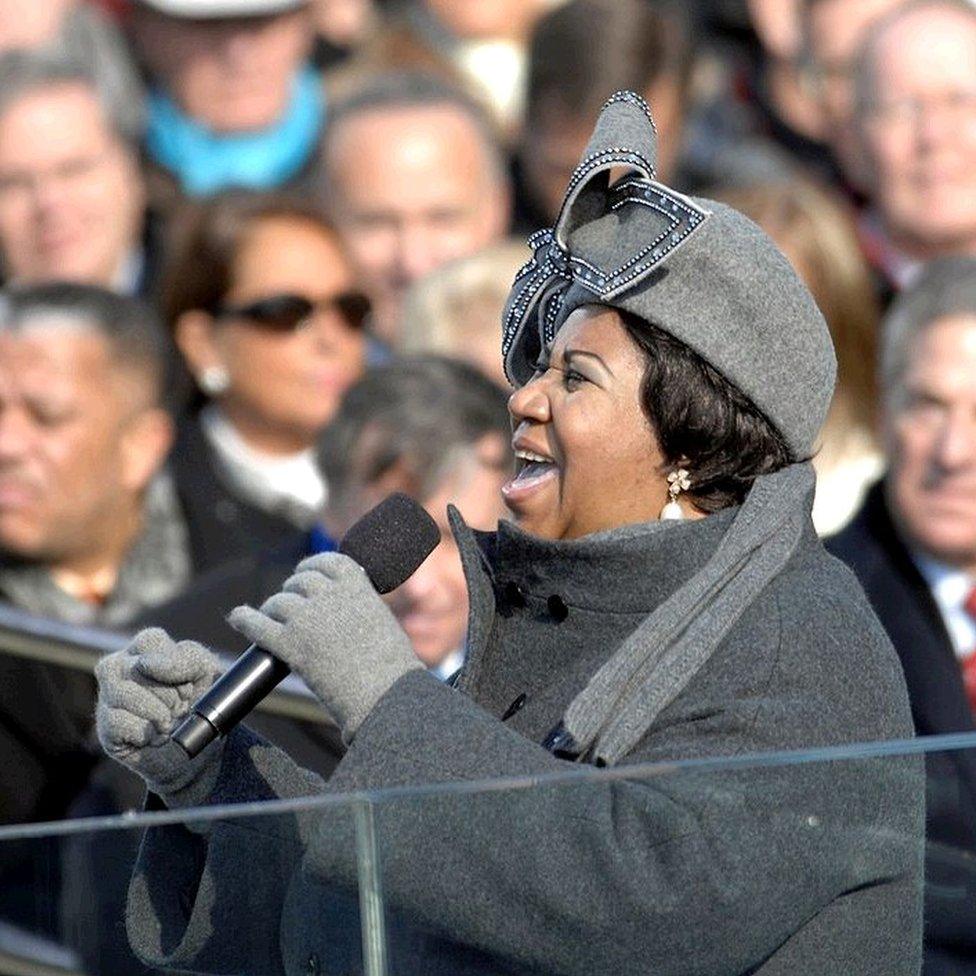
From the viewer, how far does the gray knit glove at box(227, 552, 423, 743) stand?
283 centimetres

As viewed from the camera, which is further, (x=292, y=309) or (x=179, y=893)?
(x=292, y=309)

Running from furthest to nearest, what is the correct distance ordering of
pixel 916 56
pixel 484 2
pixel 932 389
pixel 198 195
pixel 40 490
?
pixel 484 2
pixel 198 195
pixel 916 56
pixel 40 490
pixel 932 389

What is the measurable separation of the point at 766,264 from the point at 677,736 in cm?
62

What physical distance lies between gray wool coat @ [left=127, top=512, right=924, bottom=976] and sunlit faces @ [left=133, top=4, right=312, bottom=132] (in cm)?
445

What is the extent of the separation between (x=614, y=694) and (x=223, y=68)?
4715 mm

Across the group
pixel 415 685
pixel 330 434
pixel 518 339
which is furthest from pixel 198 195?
pixel 415 685

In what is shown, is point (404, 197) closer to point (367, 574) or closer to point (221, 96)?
point (221, 96)

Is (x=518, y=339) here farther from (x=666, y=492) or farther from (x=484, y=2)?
(x=484, y=2)

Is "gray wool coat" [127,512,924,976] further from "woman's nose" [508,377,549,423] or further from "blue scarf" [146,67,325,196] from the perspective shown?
"blue scarf" [146,67,325,196]

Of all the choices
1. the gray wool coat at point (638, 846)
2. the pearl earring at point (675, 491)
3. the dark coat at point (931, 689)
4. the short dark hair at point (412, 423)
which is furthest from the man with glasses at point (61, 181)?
the gray wool coat at point (638, 846)

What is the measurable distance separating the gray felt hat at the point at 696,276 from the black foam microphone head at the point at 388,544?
36 centimetres

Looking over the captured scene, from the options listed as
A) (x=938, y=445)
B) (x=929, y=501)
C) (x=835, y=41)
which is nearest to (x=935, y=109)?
(x=835, y=41)

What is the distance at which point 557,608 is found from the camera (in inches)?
124

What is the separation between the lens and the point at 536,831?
2.63 meters
